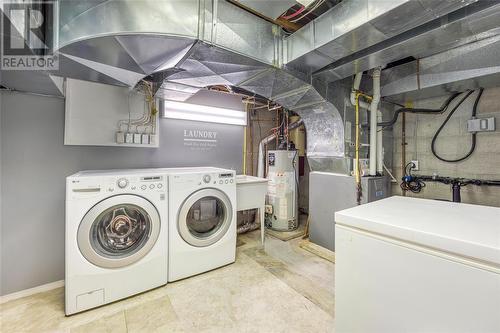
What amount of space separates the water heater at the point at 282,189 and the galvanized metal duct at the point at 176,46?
1163 mm

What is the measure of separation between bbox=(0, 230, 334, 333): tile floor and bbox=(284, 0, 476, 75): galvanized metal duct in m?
2.08

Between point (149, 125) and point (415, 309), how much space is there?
2715 mm

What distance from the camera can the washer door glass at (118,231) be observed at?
1668 millimetres

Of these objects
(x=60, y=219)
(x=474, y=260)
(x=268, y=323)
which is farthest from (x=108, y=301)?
(x=474, y=260)

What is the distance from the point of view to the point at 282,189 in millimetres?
3318

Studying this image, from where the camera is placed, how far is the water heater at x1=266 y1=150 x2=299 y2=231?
331 centimetres

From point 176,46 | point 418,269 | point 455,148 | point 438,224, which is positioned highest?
point 176,46

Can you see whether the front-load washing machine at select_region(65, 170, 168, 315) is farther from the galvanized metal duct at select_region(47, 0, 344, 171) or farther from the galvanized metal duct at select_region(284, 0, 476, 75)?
the galvanized metal duct at select_region(284, 0, 476, 75)

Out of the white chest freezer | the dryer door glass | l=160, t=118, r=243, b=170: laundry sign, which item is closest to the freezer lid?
the white chest freezer

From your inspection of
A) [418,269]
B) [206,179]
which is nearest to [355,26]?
[418,269]

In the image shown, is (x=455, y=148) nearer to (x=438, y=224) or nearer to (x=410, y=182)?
(x=410, y=182)

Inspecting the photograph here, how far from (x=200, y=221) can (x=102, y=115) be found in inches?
61.0
